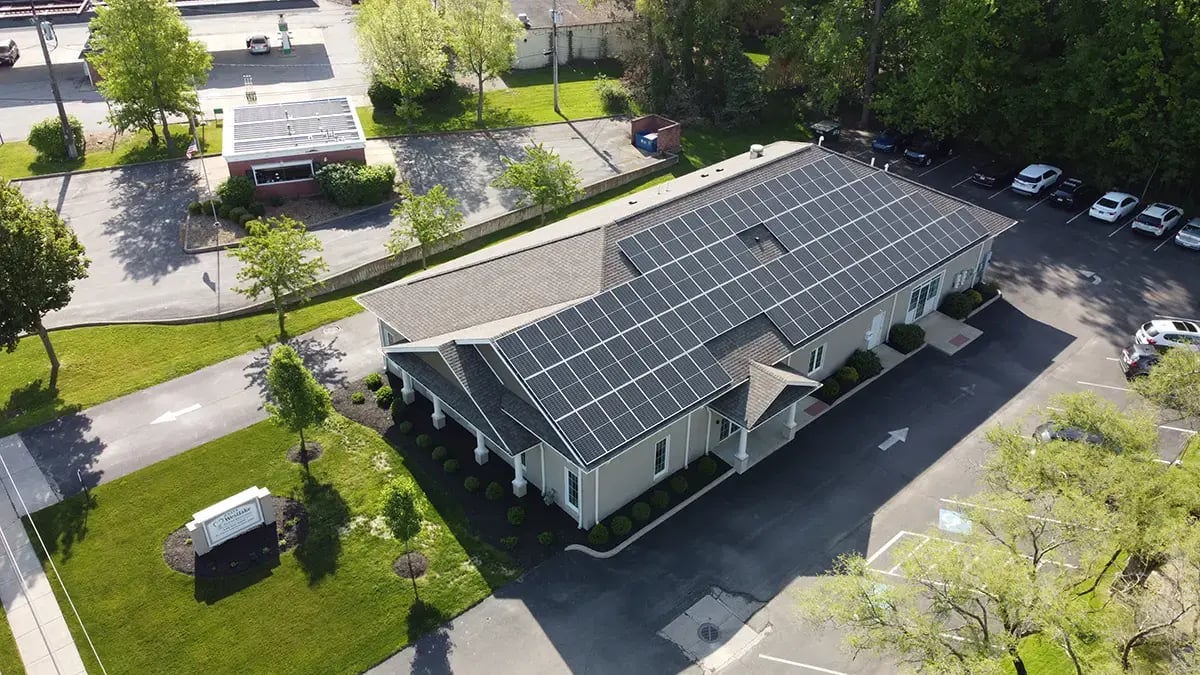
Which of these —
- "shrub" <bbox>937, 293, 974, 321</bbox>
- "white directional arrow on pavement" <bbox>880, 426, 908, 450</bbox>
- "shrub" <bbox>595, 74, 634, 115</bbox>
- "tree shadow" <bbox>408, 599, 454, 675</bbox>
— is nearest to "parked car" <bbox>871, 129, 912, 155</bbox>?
"shrub" <bbox>595, 74, 634, 115</bbox>

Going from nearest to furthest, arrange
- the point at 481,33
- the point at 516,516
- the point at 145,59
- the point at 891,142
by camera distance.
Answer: the point at 516,516 → the point at 145,59 → the point at 891,142 → the point at 481,33

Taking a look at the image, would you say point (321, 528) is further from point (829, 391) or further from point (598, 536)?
point (829, 391)

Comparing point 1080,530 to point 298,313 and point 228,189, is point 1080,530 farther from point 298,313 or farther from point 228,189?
point 228,189

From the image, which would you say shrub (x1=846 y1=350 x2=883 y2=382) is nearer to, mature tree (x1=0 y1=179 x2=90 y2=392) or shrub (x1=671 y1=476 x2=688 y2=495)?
shrub (x1=671 y1=476 x2=688 y2=495)

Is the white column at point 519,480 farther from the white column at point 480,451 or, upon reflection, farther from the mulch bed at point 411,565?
the mulch bed at point 411,565

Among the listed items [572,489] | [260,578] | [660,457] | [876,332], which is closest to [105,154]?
[260,578]

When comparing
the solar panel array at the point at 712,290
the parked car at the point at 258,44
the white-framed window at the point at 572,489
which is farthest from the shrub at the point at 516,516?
the parked car at the point at 258,44

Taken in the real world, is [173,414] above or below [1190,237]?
below
